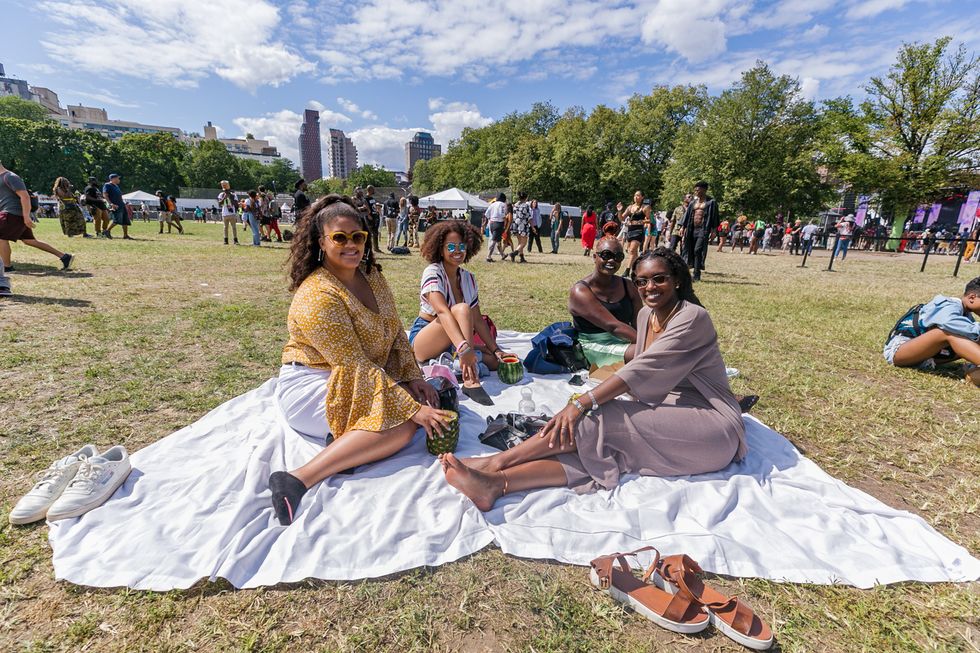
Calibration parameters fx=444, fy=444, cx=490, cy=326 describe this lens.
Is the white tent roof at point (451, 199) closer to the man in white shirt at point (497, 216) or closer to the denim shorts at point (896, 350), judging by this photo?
the man in white shirt at point (497, 216)

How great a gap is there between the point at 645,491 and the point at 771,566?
2.16 feet

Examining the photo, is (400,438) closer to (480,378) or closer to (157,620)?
(157,620)

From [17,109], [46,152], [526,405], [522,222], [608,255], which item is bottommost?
[526,405]

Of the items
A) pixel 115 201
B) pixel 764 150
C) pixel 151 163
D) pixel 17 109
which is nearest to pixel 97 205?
pixel 115 201

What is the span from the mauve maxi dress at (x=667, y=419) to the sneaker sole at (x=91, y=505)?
2.39m

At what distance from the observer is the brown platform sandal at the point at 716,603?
1652mm

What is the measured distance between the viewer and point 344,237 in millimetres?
2594

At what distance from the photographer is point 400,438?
260cm

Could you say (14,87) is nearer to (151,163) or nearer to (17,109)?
(17,109)

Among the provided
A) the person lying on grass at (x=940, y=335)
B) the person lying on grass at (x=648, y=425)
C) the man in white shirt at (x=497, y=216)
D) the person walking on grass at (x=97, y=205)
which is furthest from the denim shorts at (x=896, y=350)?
the person walking on grass at (x=97, y=205)

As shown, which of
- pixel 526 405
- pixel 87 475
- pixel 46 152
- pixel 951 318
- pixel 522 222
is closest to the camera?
pixel 87 475

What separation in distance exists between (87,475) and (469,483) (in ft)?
6.41

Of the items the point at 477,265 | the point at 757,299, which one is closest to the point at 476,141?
the point at 477,265

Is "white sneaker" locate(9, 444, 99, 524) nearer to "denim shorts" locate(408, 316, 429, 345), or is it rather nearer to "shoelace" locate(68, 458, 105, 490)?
"shoelace" locate(68, 458, 105, 490)
